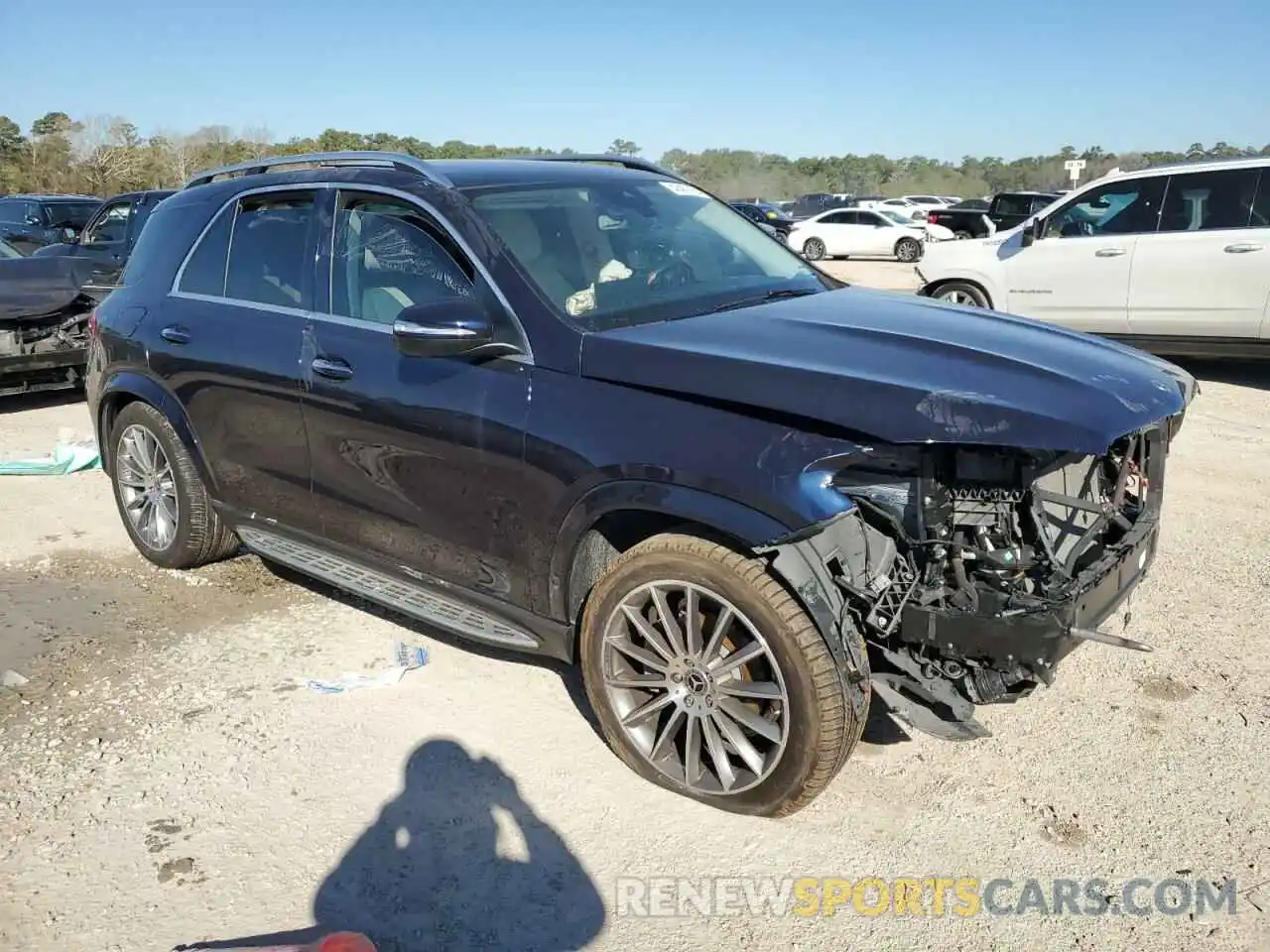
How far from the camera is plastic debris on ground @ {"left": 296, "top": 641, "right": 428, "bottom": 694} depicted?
13.2 feet

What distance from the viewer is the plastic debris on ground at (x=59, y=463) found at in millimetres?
7180

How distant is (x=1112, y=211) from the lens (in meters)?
9.43

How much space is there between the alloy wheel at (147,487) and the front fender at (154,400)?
0.18 m

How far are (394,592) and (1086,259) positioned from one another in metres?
7.96

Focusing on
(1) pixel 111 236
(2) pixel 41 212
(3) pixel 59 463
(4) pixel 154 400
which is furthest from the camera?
(2) pixel 41 212

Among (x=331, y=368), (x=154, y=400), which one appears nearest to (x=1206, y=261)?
(x=331, y=368)

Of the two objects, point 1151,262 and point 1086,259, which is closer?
point 1151,262

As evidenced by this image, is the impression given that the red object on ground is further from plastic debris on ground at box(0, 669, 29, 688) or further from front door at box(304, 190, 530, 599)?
plastic debris on ground at box(0, 669, 29, 688)

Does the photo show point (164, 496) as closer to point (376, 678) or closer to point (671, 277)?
point (376, 678)

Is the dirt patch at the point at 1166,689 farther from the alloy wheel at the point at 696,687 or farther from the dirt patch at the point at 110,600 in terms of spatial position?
the dirt patch at the point at 110,600

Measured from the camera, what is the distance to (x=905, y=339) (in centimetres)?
321

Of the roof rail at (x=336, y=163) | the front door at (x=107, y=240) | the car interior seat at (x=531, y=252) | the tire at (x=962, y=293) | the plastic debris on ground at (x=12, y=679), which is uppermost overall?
the roof rail at (x=336, y=163)

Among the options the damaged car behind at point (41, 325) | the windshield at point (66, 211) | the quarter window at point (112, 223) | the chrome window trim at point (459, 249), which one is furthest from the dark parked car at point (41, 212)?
the chrome window trim at point (459, 249)

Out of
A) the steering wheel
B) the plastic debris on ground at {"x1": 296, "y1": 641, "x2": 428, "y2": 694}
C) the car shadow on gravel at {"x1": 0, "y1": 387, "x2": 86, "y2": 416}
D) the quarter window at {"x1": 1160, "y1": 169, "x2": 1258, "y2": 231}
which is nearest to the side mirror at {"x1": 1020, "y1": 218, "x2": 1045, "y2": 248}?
the quarter window at {"x1": 1160, "y1": 169, "x2": 1258, "y2": 231}
